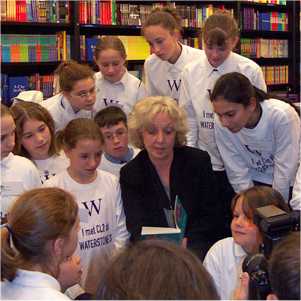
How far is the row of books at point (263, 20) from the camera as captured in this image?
557 centimetres

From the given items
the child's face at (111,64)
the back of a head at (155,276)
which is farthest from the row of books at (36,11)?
the back of a head at (155,276)

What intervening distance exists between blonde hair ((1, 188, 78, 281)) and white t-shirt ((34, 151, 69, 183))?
83cm

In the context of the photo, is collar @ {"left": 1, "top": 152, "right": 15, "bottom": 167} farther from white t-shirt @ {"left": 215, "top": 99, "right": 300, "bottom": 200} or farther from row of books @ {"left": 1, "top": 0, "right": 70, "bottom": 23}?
row of books @ {"left": 1, "top": 0, "right": 70, "bottom": 23}

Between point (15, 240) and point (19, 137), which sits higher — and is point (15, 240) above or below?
below

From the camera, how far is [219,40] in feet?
8.43

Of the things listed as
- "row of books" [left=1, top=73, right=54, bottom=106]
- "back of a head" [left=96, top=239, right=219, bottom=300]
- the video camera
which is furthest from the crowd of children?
"row of books" [left=1, top=73, right=54, bottom=106]

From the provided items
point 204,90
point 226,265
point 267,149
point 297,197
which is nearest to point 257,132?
point 267,149

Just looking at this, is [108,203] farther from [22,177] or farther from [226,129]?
[226,129]

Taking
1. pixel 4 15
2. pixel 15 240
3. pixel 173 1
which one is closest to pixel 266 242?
pixel 15 240

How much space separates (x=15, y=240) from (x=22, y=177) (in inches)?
26.7

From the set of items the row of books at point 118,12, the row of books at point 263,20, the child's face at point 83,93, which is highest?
the row of books at point 263,20

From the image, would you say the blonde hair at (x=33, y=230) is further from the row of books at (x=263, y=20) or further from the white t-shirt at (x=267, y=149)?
the row of books at (x=263, y=20)

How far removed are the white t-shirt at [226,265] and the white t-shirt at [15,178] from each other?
784mm

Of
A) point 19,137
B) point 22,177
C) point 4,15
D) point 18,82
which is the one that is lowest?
point 22,177
